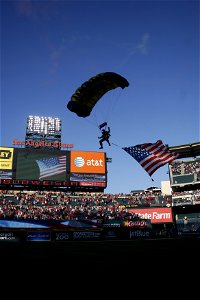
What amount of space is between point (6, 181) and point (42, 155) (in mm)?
7515

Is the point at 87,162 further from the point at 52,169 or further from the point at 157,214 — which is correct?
the point at 157,214

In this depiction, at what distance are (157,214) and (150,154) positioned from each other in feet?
102

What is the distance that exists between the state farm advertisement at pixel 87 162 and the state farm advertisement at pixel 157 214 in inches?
422

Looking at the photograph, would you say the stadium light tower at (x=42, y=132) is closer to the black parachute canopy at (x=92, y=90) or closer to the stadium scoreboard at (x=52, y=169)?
the stadium scoreboard at (x=52, y=169)

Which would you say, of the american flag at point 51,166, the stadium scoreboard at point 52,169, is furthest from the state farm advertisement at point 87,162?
the american flag at point 51,166

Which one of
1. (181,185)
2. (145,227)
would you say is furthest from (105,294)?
(181,185)

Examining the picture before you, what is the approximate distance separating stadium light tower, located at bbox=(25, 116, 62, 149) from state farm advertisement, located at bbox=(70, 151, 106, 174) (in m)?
5.33

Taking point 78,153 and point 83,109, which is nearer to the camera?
point 83,109

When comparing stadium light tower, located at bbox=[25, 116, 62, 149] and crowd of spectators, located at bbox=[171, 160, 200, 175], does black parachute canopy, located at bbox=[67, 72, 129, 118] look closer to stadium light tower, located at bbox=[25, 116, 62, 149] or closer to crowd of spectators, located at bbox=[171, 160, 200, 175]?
stadium light tower, located at bbox=[25, 116, 62, 149]

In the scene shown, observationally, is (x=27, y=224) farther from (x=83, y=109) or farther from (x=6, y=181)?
(x=83, y=109)

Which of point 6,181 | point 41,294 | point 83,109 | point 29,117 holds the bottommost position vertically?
point 41,294

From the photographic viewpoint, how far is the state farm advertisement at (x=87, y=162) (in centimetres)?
5325

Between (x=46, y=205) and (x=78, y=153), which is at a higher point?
(x=78, y=153)

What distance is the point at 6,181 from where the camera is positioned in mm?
49625
